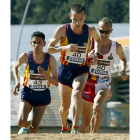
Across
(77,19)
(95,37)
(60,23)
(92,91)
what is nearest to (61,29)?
(77,19)

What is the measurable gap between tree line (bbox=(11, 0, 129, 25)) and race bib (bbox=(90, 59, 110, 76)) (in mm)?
68206

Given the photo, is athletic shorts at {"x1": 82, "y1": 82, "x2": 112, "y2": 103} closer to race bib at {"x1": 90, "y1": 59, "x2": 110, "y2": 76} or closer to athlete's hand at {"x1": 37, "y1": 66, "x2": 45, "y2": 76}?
race bib at {"x1": 90, "y1": 59, "x2": 110, "y2": 76}

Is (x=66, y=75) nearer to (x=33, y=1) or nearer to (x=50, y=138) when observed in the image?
(x=50, y=138)

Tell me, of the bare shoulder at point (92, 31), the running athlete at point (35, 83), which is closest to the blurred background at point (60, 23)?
the running athlete at point (35, 83)

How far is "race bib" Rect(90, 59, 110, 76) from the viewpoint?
25.9 feet

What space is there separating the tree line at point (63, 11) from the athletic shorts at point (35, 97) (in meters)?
68.3

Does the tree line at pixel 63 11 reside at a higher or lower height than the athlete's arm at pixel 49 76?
higher

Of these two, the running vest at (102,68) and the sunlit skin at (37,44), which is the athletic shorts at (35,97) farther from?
the running vest at (102,68)

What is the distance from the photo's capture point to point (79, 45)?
23.4ft

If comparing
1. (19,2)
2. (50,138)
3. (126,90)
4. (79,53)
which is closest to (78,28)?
(79,53)

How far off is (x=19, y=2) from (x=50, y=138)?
90.6m

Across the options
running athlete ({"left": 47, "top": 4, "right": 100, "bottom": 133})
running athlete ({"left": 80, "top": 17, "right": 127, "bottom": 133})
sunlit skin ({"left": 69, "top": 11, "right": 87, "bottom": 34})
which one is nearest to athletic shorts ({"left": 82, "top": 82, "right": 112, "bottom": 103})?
running athlete ({"left": 80, "top": 17, "right": 127, "bottom": 133})

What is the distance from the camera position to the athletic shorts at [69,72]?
23.5 feet

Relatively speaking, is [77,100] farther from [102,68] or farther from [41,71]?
[102,68]
